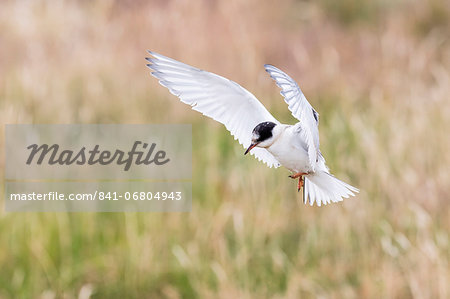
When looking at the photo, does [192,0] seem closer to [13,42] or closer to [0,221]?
[13,42]

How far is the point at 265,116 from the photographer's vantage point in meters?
0.60

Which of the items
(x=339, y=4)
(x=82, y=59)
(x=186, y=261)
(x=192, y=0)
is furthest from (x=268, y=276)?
(x=339, y=4)

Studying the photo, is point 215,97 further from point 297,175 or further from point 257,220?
point 257,220

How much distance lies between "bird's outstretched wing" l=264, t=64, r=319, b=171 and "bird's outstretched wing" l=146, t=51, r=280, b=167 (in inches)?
2.2

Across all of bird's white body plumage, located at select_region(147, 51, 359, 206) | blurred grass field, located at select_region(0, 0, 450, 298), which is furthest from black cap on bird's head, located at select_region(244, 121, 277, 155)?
blurred grass field, located at select_region(0, 0, 450, 298)

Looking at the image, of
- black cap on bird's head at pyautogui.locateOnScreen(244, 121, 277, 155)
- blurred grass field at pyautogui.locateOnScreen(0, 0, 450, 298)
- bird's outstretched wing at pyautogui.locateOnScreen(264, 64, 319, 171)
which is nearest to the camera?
bird's outstretched wing at pyautogui.locateOnScreen(264, 64, 319, 171)

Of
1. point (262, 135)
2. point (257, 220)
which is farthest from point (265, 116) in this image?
point (257, 220)

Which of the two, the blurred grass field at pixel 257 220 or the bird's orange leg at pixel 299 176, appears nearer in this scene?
the bird's orange leg at pixel 299 176

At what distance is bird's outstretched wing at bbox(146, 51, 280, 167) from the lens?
52 centimetres

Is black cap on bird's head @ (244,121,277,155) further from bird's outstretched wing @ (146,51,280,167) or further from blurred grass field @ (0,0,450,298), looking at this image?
blurred grass field @ (0,0,450,298)

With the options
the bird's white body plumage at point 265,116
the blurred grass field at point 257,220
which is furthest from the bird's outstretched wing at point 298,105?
the blurred grass field at point 257,220

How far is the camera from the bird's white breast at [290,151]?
56 centimetres

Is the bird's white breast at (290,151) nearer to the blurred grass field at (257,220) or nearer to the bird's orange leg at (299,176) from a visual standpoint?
the bird's orange leg at (299,176)

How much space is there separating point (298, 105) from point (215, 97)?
4.5 inches
